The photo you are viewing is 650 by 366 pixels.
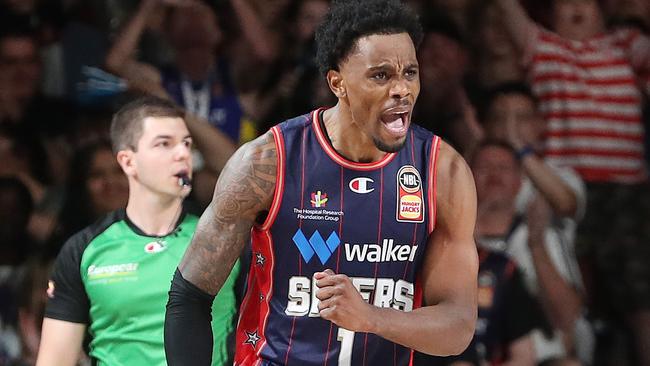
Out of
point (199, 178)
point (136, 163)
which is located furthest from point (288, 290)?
point (199, 178)

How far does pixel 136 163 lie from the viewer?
15.2ft

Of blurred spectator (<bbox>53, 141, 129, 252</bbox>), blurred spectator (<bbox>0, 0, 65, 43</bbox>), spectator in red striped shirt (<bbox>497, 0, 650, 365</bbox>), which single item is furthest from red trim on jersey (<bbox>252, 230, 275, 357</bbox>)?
blurred spectator (<bbox>0, 0, 65, 43</bbox>)

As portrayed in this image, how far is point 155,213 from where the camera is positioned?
4.56 m

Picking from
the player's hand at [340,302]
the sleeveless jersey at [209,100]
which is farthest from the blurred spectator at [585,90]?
the player's hand at [340,302]

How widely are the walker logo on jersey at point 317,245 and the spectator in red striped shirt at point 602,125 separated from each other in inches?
138

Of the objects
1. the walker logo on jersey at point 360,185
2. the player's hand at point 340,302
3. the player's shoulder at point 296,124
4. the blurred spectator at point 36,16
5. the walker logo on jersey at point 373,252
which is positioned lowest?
the player's hand at point 340,302

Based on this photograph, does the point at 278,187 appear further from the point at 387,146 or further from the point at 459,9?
the point at 459,9

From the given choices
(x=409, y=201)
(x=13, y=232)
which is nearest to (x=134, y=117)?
(x=409, y=201)

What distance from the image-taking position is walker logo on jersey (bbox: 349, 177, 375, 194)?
3.58 metres

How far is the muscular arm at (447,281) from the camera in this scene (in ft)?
11.0

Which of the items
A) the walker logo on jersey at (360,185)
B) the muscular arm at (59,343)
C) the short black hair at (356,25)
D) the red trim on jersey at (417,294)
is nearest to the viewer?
the short black hair at (356,25)

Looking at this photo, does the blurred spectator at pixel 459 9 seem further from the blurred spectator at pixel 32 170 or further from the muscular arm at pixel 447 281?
the muscular arm at pixel 447 281

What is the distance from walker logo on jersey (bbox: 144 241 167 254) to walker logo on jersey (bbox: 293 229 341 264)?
1049 millimetres

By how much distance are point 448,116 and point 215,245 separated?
11.7 feet
